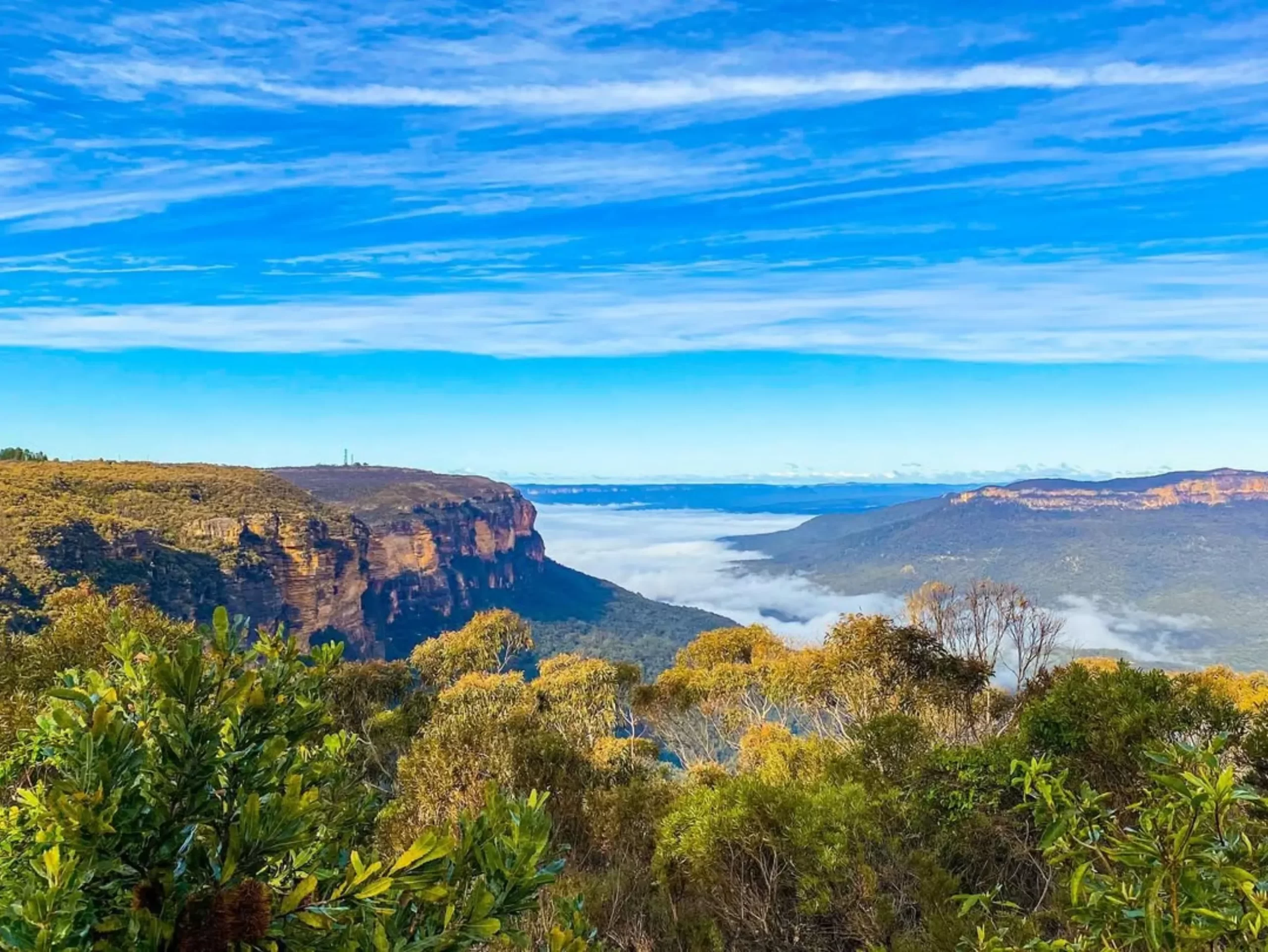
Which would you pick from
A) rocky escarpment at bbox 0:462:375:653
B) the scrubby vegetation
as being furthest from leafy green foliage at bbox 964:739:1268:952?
rocky escarpment at bbox 0:462:375:653

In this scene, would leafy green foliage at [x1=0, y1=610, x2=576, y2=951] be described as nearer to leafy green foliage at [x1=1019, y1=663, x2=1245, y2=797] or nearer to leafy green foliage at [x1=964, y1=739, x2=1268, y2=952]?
leafy green foliage at [x1=964, y1=739, x2=1268, y2=952]

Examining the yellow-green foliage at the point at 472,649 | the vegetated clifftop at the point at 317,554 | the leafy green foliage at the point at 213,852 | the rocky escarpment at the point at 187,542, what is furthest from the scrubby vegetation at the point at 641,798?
the rocky escarpment at the point at 187,542

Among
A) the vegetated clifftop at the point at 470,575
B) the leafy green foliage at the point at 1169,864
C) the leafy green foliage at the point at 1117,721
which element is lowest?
the vegetated clifftop at the point at 470,575

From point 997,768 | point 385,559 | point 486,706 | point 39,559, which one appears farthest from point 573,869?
point 385,559

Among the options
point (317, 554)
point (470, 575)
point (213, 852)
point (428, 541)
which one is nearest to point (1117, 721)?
point (213, 852)

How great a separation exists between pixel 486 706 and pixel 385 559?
94898 mm

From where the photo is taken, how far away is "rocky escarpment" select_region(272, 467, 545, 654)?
110 m

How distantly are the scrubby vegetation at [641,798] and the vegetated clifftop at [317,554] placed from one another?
14.0m

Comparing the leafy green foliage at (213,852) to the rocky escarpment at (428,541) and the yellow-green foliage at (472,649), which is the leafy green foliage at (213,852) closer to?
the yellow-green foliage at (472,649)

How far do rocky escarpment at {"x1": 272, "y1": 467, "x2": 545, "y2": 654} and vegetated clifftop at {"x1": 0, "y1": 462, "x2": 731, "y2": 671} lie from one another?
0.98ft

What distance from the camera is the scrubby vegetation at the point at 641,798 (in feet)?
→ 8.30

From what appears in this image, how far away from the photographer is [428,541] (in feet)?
389

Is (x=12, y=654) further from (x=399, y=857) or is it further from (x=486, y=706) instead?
(x=399, y=857)

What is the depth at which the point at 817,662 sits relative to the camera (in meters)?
23.6
